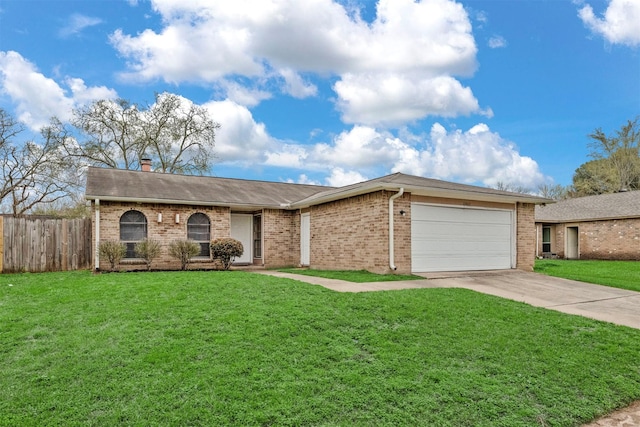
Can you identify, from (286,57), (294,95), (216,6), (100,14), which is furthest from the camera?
(294,95)

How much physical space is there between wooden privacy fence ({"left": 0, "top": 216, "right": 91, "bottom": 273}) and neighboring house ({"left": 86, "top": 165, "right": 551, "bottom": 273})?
154 cm

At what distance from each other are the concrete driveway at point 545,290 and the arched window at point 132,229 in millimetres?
7153

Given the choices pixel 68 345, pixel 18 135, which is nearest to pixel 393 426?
pixel 68 345

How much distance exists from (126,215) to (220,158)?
17.9m

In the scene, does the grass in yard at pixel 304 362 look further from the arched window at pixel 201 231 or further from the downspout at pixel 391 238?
the arched window at pixel 201 231

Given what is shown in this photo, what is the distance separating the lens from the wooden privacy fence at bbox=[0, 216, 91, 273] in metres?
12.9

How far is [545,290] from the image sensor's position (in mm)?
9570

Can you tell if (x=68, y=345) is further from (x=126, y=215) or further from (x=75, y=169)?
(x=75, y=169)

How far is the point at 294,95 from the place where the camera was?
58.4ft

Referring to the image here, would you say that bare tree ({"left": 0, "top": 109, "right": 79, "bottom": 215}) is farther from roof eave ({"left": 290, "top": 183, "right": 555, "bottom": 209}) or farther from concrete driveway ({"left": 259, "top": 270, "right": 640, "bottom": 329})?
concrete driveway ({"left": 259, "top": 270, "right": 640, "bottom": 329})

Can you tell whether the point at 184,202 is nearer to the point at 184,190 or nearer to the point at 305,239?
the point at 184,190

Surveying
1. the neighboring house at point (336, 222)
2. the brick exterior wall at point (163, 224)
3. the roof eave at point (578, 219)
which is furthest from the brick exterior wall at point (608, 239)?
the brick exterior wall at point (163, 224)

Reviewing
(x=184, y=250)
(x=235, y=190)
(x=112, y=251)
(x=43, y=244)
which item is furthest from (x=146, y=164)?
(x=112, y=251)

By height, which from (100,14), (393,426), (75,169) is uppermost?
(100,14)
